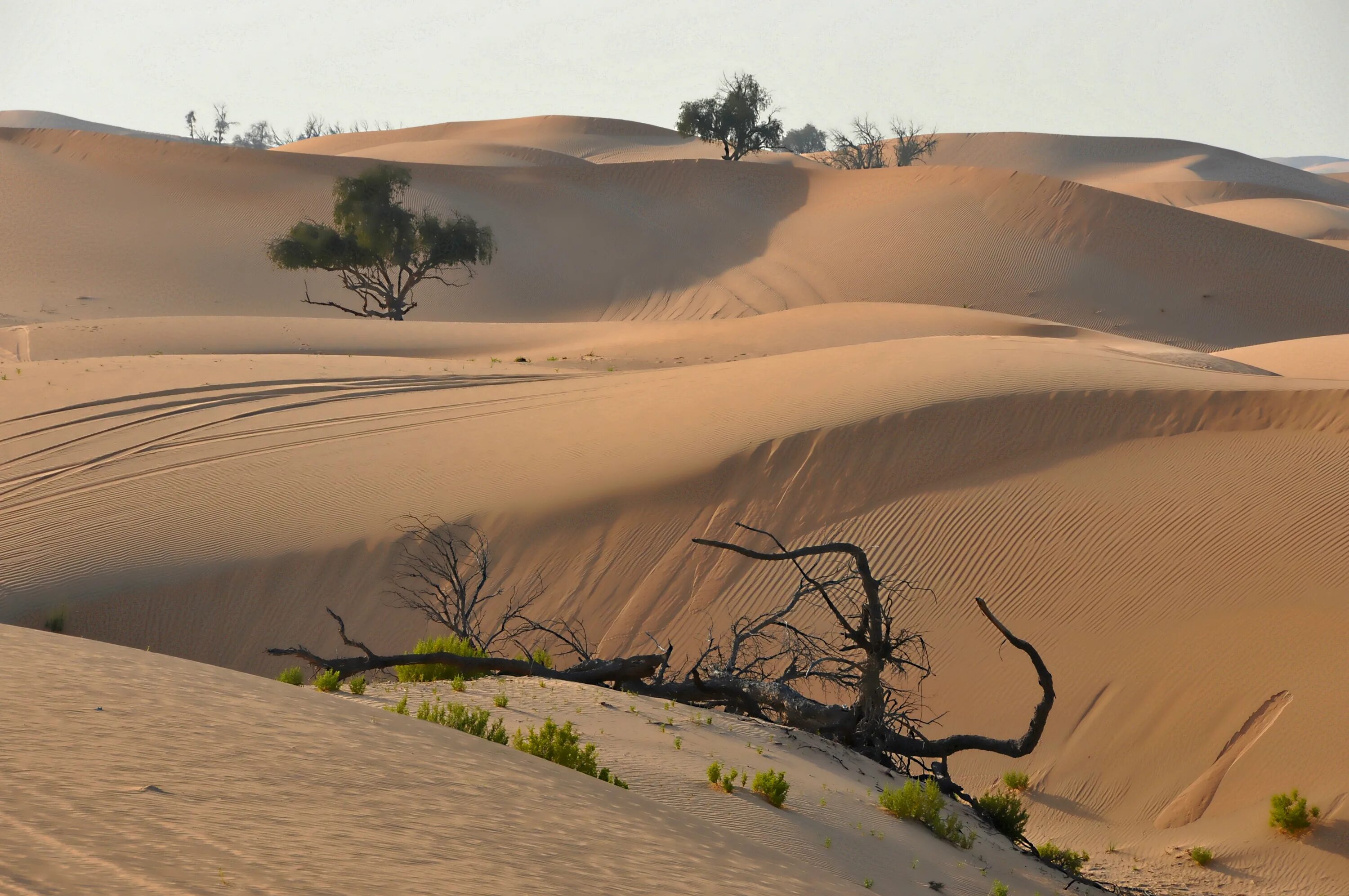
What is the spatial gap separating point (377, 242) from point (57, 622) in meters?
25.2

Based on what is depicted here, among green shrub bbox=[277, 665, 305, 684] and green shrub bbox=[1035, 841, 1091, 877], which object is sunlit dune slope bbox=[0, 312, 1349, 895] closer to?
green shrub bbox=[1035, 841, 1091, 877]

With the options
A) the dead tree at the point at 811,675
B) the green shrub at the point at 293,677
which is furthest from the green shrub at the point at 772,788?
the green shrub at the point at 293,677

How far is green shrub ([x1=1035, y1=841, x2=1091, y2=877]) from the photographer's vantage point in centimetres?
676

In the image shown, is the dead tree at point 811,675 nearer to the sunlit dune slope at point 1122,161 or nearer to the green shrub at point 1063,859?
the green shrub at point 1063,859

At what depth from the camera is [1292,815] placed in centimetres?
771

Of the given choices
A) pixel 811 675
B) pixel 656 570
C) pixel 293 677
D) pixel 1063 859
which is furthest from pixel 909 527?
pixel 293 677

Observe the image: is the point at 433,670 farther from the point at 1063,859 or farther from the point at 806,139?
the point at 806,139

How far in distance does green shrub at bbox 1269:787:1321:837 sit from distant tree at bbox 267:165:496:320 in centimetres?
2961

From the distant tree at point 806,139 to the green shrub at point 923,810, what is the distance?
117 m

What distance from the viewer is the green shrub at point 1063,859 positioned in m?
6.76

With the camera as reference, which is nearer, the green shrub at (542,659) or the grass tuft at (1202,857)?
the green shrub at (542,659)

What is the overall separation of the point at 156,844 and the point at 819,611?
817 cm

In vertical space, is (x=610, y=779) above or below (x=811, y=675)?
above

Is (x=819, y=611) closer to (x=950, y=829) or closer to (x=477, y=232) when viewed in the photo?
(x=950, y=829)
